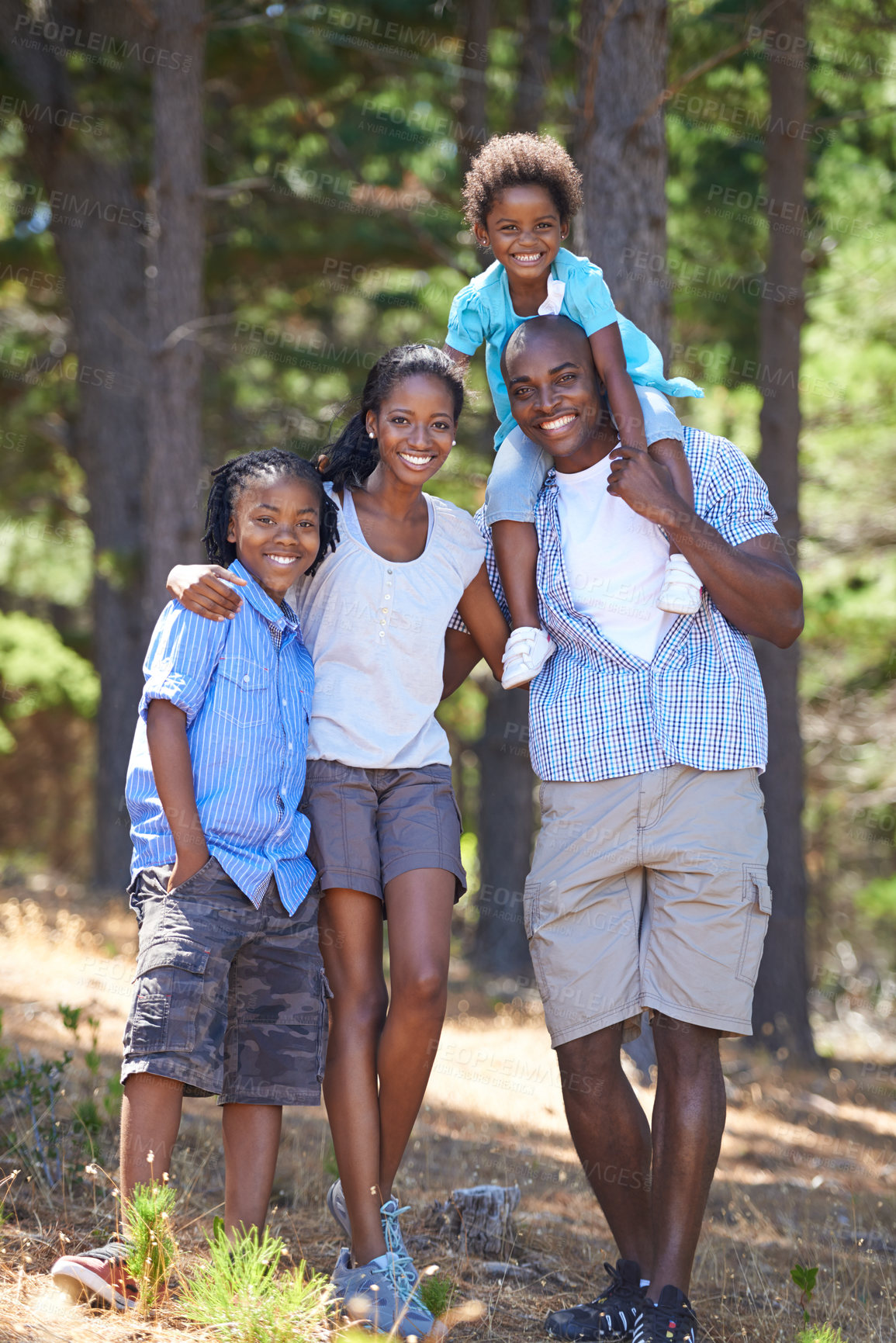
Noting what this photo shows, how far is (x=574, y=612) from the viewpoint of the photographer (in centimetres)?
323

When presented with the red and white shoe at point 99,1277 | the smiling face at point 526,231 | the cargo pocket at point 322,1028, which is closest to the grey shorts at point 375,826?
the cargo pocket at point 322,1028

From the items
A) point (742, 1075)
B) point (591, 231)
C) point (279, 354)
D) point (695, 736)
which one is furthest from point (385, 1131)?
point (279, 354)

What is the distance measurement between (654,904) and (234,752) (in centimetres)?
110

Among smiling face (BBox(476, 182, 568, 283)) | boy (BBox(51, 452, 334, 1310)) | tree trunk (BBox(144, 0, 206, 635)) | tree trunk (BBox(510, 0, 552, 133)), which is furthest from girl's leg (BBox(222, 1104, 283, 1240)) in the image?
tree trunk (BBox(510, 0, 552, 133))

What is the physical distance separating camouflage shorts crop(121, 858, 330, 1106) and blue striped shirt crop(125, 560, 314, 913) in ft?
0.20

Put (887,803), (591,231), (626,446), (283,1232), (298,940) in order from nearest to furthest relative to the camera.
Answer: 1. (298,940)
2. (626,446)
3. (283,1232)
4. (591,231)
5. (887,803)

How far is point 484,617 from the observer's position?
342 centimetres

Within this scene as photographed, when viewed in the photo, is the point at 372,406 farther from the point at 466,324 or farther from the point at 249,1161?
the point at 249,1161

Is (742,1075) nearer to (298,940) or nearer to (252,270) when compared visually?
(298,940)

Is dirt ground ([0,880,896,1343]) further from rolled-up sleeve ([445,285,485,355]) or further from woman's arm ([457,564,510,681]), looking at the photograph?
rolled-up sleeve ([445,285,485,355])

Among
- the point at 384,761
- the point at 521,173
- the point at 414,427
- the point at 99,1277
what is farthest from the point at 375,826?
the point at 521,173

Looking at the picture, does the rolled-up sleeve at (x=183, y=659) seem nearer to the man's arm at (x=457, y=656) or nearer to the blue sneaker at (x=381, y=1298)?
the man's arm at (x=457, y=656)

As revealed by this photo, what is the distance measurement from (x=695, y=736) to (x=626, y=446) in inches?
30.5

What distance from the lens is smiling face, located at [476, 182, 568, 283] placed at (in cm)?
358
